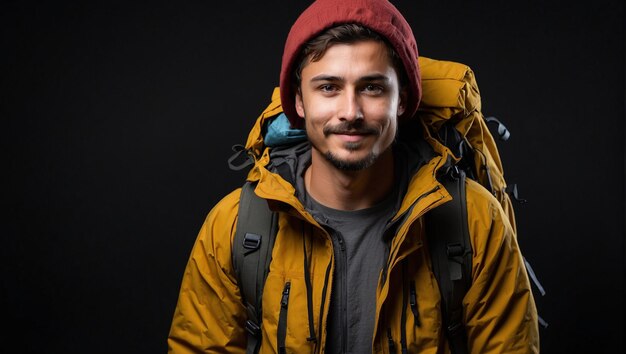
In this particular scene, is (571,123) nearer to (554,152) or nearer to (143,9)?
(554,152)

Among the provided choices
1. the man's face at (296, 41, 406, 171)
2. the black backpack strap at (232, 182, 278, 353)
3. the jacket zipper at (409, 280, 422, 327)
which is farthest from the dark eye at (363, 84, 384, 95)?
the jacket zipper at (409, 280, 422, 327)

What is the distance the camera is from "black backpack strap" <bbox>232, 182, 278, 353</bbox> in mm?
2566

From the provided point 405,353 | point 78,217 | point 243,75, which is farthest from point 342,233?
point 78,217

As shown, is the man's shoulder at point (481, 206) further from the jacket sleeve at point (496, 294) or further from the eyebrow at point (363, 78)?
the eyebrow at point (363, 78)

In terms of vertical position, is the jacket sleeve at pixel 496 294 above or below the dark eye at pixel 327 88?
below

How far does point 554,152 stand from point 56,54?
2.32 meters

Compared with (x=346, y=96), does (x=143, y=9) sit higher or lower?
higher

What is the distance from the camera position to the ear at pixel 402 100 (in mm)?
2602

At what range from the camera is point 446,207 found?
2543mm

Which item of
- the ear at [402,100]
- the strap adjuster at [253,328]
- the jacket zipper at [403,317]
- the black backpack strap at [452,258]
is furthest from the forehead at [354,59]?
the strap adjuster at [253,328]

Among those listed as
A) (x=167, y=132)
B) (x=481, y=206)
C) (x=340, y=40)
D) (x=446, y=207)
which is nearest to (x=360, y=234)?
(x=446, y=207)

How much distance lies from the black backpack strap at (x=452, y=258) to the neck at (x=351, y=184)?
0.20 meters

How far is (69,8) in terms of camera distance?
11.8 feet

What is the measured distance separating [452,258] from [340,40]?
2.46 ft
